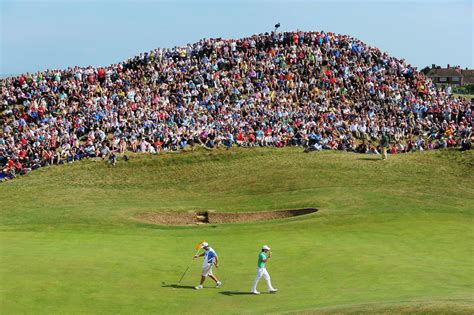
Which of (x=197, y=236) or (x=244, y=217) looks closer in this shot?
(x=197, y=236)

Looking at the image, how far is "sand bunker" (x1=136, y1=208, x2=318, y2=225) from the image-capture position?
47094 mm

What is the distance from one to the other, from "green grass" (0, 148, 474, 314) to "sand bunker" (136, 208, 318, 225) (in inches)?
40.0

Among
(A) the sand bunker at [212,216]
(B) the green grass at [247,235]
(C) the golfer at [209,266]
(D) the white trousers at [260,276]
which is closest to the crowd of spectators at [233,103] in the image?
(B) the green grass at [247,235]

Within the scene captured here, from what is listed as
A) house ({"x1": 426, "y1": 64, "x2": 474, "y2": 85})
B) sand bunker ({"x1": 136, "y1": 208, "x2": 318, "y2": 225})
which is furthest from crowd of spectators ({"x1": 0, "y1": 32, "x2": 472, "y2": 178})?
house ({"x1": 426, "y1": 64, "x2": 474, "y2": 85})

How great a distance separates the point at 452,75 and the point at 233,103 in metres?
109

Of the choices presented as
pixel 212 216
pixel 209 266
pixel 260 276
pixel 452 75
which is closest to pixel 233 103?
pixel 212 216

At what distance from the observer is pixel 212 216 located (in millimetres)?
47844

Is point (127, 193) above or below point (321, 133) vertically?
below

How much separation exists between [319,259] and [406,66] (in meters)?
45.9

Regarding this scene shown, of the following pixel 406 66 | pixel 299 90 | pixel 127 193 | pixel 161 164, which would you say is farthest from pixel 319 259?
pixel 406 66

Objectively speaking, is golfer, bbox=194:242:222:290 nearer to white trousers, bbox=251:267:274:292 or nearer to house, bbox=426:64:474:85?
white trousers, bbox=251:267:274:292

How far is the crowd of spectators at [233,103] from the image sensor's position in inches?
2397

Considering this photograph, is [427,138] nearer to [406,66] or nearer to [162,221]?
[406,66]

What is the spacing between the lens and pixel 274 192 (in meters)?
52.2
